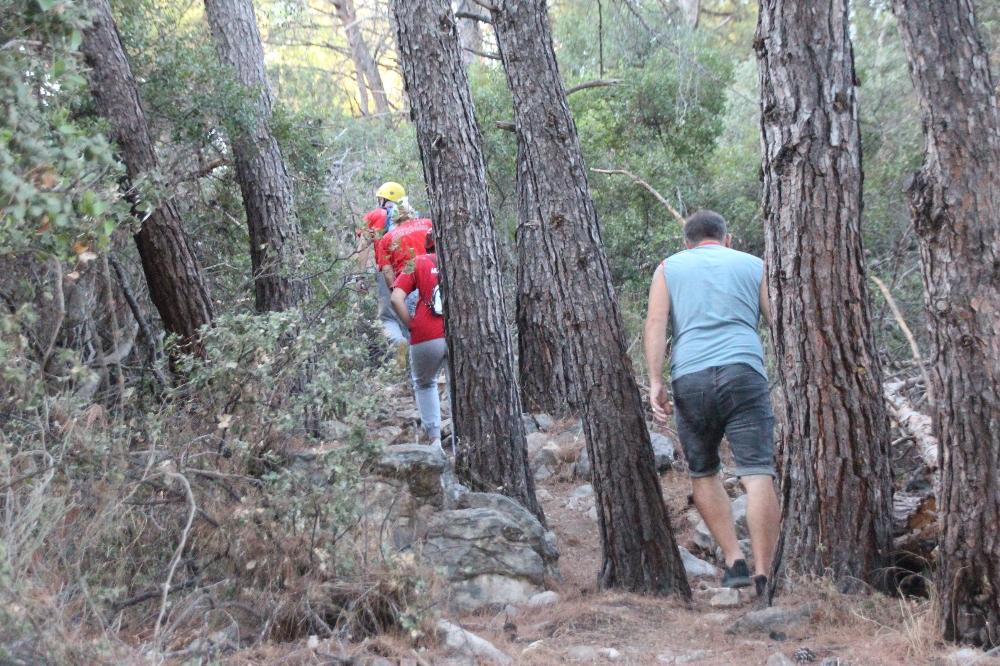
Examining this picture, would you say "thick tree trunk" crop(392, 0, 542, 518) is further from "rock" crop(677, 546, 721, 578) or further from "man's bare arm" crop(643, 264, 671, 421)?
"man's bare arm" crop(643, 264, 671, 421)

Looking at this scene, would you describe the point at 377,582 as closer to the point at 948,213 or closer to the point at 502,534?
the point at 502,534

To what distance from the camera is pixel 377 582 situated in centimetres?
445

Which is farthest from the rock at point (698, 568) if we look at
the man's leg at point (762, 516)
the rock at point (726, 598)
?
the man's leg at point (762, 516)

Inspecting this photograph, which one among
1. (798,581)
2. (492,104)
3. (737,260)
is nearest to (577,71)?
(492,104)

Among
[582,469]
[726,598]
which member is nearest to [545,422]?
[582,469]

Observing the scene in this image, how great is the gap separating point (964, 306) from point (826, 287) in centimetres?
82

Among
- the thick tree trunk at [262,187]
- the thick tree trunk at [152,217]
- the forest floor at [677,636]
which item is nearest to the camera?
the forest floor at [677,636]

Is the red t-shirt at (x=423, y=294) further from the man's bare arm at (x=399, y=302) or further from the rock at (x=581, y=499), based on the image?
the rock at (x=581, y=499)

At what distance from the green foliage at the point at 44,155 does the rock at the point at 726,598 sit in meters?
3.46

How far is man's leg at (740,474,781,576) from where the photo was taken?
5.48 meters

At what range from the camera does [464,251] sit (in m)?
6.98

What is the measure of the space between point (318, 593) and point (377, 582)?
0.25 metres

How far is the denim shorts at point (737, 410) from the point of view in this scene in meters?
5.44

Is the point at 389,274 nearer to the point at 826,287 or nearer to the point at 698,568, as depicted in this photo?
the point at 698,568
